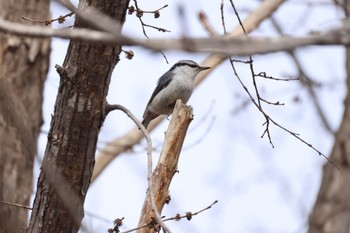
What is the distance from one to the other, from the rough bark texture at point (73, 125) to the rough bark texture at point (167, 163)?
0.49 metres

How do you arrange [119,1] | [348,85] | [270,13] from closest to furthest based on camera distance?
[119,1] → [270,13] → [348,85]

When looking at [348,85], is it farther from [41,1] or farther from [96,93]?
[96,93]

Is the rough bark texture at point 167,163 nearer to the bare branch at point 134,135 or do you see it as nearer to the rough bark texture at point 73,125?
the rough bark texture at point 73,125

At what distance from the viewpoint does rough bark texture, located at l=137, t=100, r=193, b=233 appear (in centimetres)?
326

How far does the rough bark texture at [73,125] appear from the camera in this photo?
279 cm

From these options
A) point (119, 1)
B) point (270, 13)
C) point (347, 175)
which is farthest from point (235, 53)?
point (347, 175)

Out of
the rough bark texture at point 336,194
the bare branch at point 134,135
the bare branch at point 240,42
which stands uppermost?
the bare branch at point 134,135

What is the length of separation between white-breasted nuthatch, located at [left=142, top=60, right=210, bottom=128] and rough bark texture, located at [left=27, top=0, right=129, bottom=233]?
305cm

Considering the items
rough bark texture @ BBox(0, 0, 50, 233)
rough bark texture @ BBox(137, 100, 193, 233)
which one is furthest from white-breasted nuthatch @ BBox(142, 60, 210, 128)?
rough bark texture @ BBox(137, 100, 193, 233)

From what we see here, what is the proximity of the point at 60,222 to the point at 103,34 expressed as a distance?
1.42 m

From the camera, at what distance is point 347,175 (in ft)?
21.0

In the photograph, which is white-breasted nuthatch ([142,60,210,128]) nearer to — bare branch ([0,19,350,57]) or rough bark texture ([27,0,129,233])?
rough bark texture ([27,0,129,233])

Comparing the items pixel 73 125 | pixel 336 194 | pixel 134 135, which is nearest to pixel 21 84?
pixel 134 135

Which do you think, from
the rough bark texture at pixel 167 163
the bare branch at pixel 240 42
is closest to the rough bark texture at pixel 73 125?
the rough bark texture at pixel 167 163
